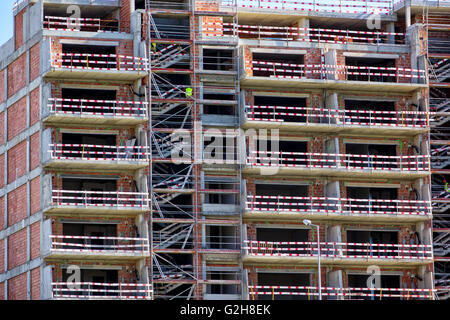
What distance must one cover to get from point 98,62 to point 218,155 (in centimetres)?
976

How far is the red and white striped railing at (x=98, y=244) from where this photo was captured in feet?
214

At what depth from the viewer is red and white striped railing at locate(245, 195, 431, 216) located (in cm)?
6988

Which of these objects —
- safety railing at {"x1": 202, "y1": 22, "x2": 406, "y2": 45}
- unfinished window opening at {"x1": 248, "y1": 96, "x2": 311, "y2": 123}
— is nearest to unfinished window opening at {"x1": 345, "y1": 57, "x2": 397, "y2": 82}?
safety railing at {"x1": 202, "y1": 22, "x2": 406, "y2": 45}

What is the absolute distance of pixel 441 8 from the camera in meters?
77.1

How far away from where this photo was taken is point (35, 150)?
68.8 meters

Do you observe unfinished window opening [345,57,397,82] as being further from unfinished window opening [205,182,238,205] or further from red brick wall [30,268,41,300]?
red brick wall [30,268,41,300]

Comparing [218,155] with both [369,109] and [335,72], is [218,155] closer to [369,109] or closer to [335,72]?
[335,72]

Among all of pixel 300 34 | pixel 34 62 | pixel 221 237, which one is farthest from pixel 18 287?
pixel 300 34

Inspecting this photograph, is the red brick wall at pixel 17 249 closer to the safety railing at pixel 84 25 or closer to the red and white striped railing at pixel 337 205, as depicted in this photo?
the safety railing at pixel 84 25

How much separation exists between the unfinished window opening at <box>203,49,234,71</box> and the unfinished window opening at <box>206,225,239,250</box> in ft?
34.4

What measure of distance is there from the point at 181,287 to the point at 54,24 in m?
20.1
